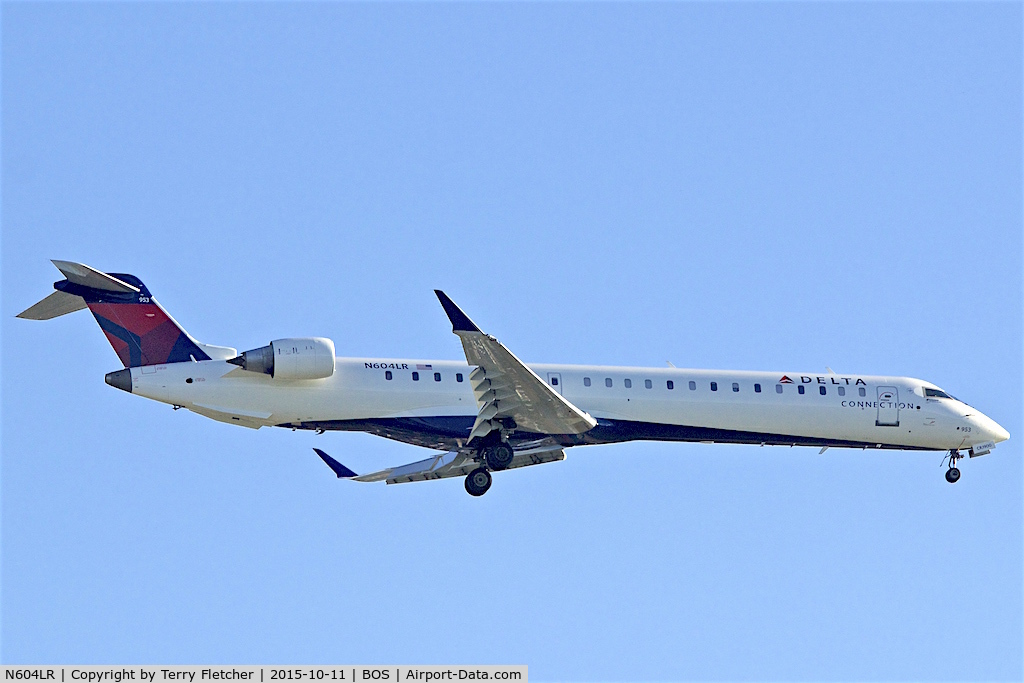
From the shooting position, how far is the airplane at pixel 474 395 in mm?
27094

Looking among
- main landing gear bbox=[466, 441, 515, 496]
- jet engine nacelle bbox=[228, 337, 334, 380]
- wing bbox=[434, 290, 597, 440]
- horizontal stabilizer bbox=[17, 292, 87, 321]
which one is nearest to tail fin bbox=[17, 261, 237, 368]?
horizontal stabilizer bbox=[17, 292, 87, 321]

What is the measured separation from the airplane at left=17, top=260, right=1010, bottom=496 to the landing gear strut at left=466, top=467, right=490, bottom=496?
0.03 meters

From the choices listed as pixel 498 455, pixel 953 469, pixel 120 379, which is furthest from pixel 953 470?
pixel 120 379

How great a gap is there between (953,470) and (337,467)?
14.0 metres

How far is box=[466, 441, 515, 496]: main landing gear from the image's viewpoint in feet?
93.8

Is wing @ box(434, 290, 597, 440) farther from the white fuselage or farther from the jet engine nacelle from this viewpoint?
the jet engine nacelle

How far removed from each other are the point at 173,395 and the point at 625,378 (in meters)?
9.19

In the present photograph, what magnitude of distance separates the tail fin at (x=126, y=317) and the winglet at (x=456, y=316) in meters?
5.53

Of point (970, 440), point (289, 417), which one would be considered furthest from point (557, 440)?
point (970, 440)

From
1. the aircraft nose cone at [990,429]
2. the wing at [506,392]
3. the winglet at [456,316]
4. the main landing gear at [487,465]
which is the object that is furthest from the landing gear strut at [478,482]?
the aircraft nose cone at [990,429]

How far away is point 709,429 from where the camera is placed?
29.8 meters

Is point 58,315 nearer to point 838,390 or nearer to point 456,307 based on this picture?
point 456,307

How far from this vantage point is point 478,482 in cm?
2945

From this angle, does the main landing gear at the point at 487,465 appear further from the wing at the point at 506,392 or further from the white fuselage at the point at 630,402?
the white fuselage at the point at 630,402
